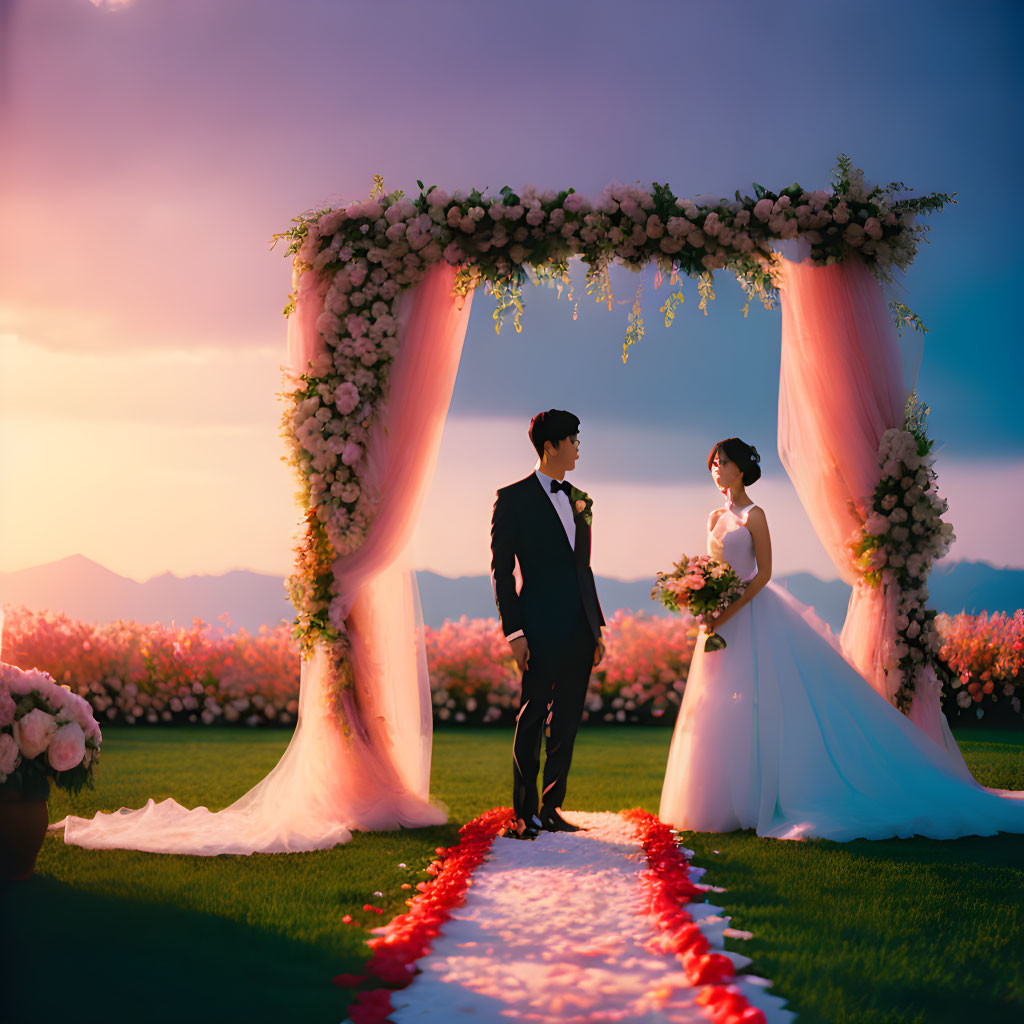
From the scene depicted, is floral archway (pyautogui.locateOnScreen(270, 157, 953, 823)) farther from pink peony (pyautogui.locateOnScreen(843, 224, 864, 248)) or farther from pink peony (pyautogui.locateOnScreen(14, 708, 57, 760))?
pink peony (pyautogui.locateOnScreen(14, 708, 57, 760))

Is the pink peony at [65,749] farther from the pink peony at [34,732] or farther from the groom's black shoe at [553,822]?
the groom's black shoe at [553,822]

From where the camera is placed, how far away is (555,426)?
17.0ft

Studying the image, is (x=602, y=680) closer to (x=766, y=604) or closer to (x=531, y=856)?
(x=766, y=604)

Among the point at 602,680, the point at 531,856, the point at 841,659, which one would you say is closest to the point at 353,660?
the point at 531,856

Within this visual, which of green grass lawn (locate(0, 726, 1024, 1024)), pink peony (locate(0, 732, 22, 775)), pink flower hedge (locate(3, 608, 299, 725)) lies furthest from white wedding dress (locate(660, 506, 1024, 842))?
pink flower hedge (locate(3, 608, 299, 725))

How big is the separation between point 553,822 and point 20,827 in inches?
108

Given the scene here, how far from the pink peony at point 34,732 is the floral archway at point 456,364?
1.81m

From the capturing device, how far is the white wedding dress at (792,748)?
16.8ft

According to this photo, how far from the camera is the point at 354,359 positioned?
18.7 ft

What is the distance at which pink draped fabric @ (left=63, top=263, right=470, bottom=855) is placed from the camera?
5.47m

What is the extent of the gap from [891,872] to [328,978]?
8.73 ft

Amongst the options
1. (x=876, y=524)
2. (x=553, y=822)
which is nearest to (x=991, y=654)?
(x=876, y=524)

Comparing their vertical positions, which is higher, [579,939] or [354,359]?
[354,359]

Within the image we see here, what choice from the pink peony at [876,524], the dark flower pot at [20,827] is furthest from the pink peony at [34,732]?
the pink peony at [876,524]
